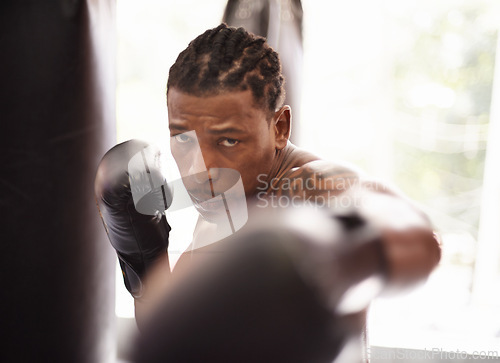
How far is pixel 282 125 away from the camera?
0.53m

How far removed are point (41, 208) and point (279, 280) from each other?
56 centimetres

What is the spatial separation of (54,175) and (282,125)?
0.53 metres

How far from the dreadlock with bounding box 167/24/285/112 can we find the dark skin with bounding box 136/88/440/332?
0.01 metres

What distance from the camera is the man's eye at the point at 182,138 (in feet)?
1.72

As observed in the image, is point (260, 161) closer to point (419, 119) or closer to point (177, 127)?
point (177, 127)

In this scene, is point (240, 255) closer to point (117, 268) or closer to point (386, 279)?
point (386, 279)

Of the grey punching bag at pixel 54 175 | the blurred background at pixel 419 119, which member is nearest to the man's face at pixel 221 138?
the blurred background at pixel 419 119

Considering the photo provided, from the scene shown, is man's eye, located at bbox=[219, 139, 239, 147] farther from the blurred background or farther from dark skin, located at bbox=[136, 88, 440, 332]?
the blurred background

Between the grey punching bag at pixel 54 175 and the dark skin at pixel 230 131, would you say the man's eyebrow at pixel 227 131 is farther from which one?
the grey punching bag at pixel 54 175

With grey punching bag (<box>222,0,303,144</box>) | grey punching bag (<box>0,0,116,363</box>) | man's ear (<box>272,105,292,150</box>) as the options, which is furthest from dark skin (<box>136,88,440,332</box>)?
grey punching bag (<box>0,0,116,363</box>)

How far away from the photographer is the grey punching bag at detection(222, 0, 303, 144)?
2.06 ft

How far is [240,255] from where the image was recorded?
1.85 ft

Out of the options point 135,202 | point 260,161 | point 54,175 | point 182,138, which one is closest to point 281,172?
point 260,161

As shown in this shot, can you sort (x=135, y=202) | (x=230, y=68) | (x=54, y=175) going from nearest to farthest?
(x=230, y=68)
(x=135, y=202)
(x=54, y=175)
